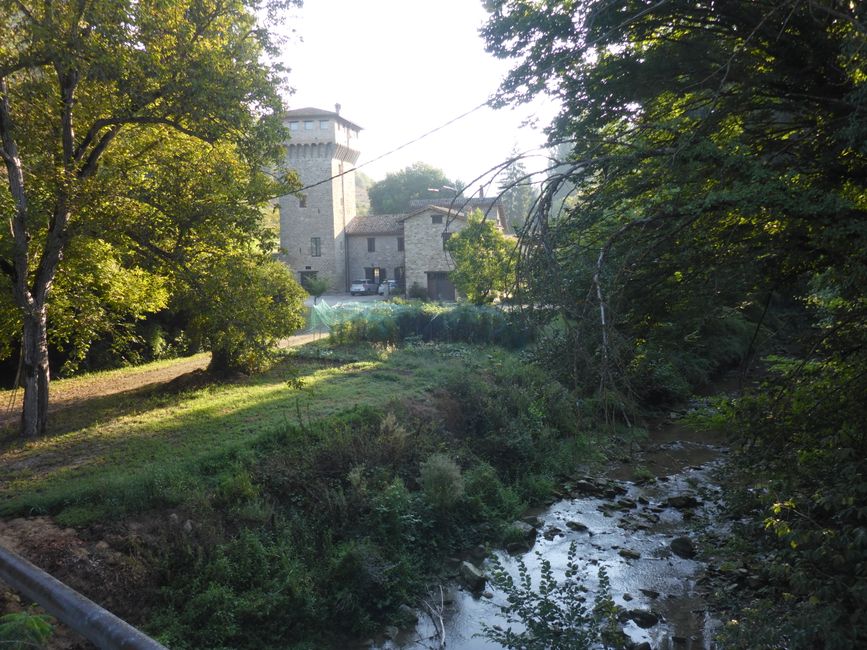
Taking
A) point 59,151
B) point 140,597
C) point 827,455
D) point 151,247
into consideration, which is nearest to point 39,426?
point 151,247

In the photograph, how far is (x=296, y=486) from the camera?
432 inches

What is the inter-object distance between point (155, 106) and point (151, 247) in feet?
8.98

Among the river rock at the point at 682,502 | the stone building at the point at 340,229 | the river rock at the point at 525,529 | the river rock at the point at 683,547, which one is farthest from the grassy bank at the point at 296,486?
the stone building at the point at 340,229

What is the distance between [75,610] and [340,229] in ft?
177

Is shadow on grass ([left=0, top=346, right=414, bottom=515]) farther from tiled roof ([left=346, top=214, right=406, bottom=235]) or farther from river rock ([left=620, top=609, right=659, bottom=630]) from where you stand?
tiled roof ([left=346, top=214, right=406, bottom=235])

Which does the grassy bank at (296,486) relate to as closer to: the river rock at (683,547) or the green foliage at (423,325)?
the river rock at (683,547)

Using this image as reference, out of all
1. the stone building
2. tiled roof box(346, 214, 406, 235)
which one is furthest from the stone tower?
tiled roof box(346, 214, 406, 235)

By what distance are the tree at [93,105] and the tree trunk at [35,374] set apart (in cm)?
2

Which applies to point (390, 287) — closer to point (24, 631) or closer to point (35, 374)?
point (35, 374)

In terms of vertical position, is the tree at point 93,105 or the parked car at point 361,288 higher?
the tree at point 93,105

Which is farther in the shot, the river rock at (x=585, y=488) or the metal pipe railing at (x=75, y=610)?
the river rock at (x=585, y=488)

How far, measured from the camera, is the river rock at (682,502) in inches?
479

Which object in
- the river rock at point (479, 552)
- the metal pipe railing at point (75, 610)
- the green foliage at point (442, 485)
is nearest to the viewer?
the metal pipe railing at point (75, 610)

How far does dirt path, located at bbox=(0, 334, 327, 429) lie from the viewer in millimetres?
15695
